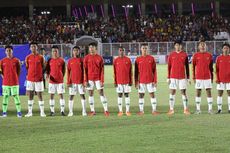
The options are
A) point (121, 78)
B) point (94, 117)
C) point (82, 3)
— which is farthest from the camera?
point (82, 3)

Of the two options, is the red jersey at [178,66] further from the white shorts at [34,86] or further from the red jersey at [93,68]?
the white shorts at [34,86]

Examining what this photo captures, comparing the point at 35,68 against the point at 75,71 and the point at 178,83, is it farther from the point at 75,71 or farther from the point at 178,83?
the point at 178,83

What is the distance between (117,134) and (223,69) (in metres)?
5.92

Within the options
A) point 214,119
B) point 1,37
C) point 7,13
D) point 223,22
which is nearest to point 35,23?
point 1,37

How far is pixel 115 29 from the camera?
61281mm

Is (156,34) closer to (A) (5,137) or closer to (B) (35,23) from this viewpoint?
(B) (35,23)

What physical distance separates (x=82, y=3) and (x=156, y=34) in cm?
1253

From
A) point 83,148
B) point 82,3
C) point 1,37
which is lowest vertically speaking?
point 83,148

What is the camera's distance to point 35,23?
62.5 m

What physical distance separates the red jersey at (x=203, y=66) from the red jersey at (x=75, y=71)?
12.0 ft

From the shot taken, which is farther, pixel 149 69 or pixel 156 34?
pixel 156 34

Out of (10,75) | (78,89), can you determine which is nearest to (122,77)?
(78,89)

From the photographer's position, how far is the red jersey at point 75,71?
59.3 feet

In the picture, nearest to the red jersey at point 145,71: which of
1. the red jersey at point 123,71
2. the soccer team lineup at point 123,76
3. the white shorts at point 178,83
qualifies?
the soccer team lineup at point 123,76
